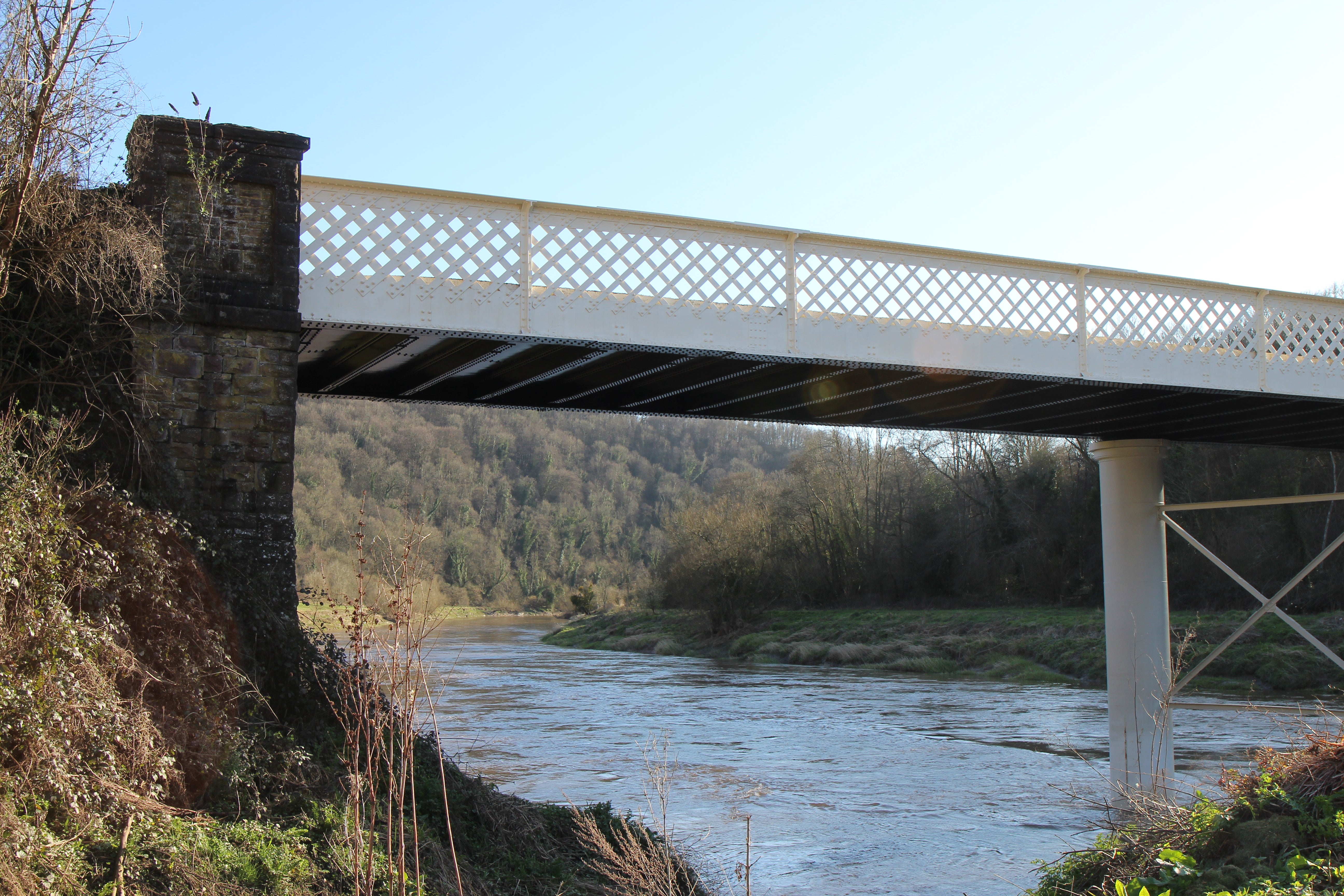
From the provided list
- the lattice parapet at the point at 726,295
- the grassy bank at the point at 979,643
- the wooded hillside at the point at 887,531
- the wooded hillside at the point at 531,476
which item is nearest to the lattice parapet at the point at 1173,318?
the lattice parapet at the point at 726,295

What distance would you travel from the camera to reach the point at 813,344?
31.8 feet

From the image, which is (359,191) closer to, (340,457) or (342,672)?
(342,672)

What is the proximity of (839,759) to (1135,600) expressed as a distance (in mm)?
6835

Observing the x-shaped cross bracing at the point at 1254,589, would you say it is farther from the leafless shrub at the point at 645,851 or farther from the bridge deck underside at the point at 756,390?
the leafless shrub at the point at 645,851

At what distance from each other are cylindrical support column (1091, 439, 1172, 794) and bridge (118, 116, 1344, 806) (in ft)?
1.00

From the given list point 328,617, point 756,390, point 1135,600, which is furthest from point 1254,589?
point 328,617

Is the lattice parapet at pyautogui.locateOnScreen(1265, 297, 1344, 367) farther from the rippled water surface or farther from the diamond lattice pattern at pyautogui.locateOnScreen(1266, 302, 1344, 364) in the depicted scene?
the rippled water surface

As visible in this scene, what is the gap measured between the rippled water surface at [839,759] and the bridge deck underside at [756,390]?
2.84 metres

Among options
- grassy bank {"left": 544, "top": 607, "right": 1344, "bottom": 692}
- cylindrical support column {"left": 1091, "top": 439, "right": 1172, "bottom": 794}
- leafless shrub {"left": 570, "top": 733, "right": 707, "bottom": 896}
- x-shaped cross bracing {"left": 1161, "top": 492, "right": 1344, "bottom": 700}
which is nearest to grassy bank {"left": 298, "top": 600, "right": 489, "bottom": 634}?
leafless shrub {"left": 570, "top": 733, "right": 707, "bottom": 896}

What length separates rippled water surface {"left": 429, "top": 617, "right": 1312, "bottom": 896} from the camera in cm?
1202

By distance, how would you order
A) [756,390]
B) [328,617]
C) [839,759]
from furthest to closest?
[839,759], [756,390], [328,617]

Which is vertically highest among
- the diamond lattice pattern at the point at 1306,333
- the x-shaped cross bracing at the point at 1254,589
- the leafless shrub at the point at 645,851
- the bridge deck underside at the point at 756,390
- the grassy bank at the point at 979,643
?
the diamond lattice pattern at the point at 1306,333

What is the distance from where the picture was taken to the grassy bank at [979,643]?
27594mm

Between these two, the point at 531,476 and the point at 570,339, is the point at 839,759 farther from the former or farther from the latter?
the point at 531,476
